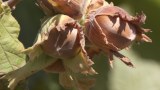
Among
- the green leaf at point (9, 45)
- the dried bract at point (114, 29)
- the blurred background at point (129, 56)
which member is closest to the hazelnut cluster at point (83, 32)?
the dried bract at point (114, 29)

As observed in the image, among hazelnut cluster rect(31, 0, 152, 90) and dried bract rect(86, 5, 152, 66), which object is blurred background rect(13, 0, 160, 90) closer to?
hazelnut cluster rect(31, 0, 152, 90)

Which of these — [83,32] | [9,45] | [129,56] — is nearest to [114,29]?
[83,32]

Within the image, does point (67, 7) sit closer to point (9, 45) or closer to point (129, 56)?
point (9, 45)

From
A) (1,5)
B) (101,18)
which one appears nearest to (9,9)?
(1,5)

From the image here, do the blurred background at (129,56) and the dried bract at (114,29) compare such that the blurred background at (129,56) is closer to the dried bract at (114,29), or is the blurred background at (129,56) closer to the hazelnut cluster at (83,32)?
the hazelnut cluster at (83,32)

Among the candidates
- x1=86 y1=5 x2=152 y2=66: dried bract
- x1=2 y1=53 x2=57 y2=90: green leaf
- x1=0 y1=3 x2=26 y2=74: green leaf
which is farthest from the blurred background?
x1=86 y1=5 x2=152 y2=66: dried bract

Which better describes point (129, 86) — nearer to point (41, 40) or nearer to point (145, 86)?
point (145, 86)
